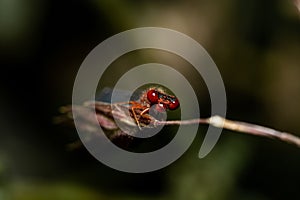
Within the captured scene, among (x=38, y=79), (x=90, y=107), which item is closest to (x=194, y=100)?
(x=38, y=79)

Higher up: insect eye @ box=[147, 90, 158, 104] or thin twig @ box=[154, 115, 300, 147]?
insect eye @ box=[147, 90, 158, 104]

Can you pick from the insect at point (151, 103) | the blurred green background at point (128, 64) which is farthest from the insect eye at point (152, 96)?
the blurred green background at point (128, 64)

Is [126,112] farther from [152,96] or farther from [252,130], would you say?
[252,130]

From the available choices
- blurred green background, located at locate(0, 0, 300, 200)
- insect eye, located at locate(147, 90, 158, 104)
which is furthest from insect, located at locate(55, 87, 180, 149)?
blurred green background, located at locate(0, 0, 300, 200)

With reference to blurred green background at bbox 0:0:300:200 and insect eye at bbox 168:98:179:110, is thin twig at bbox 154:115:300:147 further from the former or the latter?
blurred green background at bbox 0:0:300:200

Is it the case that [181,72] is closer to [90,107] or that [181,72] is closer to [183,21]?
[183,21]

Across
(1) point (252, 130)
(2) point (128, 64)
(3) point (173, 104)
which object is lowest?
(1) point (252, 130)

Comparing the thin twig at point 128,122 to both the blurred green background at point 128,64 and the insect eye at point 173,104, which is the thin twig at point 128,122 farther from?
the blurred green background at point 128,64

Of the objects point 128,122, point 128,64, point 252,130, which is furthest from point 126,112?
point 128,64

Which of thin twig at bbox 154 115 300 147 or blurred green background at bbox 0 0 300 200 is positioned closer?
thin twig at bbox 154 115 300 147
